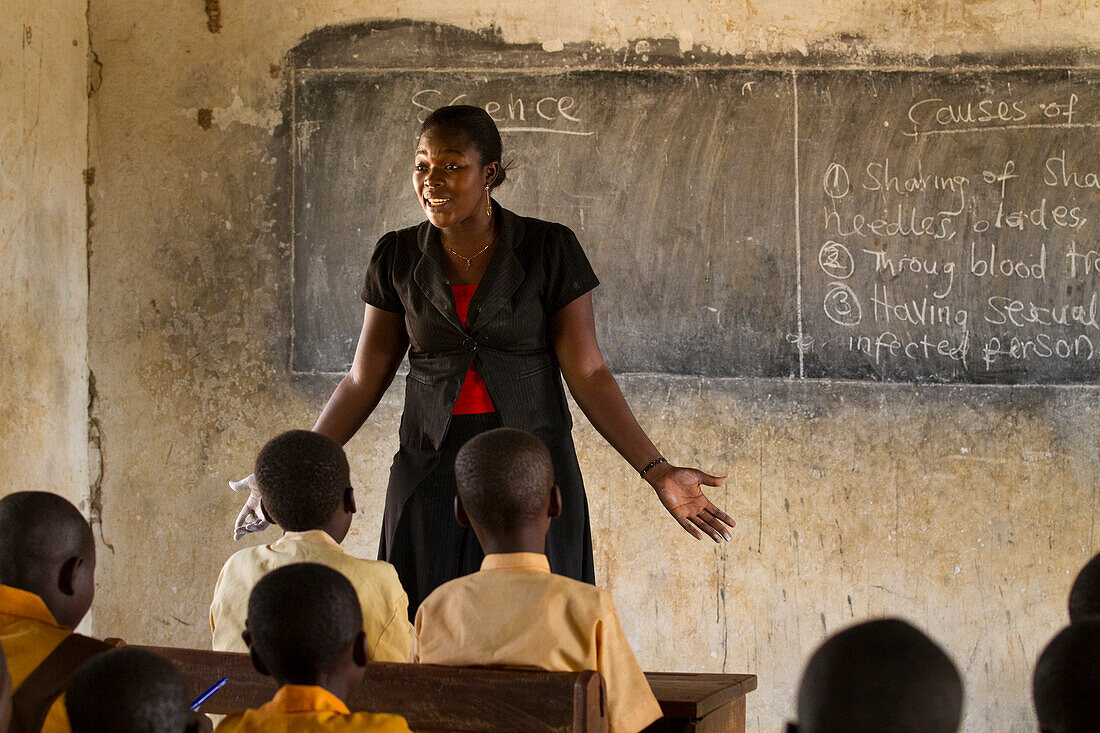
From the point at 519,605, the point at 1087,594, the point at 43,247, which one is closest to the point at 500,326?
the point at 519,605

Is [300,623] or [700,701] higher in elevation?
[300,623]

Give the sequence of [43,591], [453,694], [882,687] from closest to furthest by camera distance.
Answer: [882,687], [453,694], [43,591]

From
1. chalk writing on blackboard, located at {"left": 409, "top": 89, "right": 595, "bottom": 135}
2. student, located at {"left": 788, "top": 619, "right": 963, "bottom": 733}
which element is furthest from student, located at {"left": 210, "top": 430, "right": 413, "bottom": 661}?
chalk writing on blackboard, located at {"left": 409, "top": 89, "right": 595, "bottom": 135}

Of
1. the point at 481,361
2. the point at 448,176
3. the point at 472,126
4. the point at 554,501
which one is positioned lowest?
the point at 554,501

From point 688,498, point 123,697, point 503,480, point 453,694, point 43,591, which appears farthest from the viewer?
point 688,498

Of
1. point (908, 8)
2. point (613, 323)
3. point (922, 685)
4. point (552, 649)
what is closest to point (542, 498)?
point (552, 649)

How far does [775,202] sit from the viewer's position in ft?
12.5

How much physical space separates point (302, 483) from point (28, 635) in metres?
0.55

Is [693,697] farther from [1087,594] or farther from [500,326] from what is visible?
[500,326]

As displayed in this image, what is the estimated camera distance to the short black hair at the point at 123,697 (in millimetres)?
1167

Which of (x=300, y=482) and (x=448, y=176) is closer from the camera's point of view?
(x=300, y=482)

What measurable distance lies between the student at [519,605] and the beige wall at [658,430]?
203cm

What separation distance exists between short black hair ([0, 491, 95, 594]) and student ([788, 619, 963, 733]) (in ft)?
3.60

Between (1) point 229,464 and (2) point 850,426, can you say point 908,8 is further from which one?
(1) point 229,464
